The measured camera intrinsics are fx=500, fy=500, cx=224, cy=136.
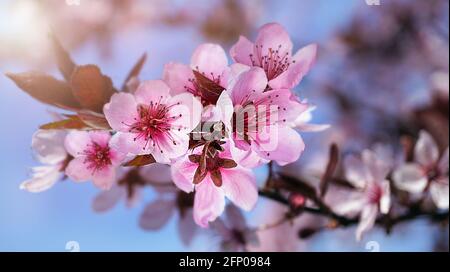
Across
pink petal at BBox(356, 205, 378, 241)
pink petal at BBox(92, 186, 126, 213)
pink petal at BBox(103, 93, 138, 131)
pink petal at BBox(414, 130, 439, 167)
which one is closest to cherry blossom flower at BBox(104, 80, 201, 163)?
pink petal at BBox(103, 93, 138, 131)

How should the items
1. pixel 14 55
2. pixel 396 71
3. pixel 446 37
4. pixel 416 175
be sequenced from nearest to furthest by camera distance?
pixel 416 175 → pixel 14 55 → pixel 446 37 → pixel 396 71

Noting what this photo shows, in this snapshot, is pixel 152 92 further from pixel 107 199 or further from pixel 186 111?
pixel 107 199

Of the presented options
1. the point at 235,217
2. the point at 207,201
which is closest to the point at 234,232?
the point at 235,217

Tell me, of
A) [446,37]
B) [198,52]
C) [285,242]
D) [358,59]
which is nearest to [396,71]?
[358,59]

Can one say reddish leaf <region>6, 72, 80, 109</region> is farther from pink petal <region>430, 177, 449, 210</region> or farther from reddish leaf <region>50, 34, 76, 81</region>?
pink petal <region>430, 177, 449, 210</region>
